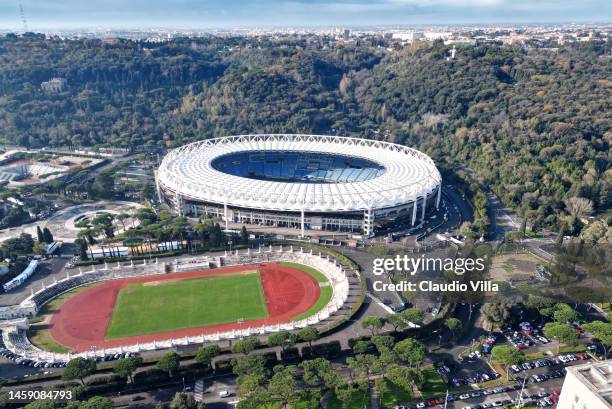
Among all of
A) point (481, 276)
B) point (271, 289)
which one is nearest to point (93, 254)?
point (271, 289)

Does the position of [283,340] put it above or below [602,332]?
above

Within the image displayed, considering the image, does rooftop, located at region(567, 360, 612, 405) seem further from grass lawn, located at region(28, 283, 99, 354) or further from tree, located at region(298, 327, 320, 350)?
grass lawn, located at region(28, 283, 99, 354)

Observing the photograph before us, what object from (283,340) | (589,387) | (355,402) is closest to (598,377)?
(589,387)

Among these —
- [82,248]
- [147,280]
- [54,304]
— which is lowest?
[147,280]

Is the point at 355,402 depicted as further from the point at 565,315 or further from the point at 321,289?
the point at 565,315

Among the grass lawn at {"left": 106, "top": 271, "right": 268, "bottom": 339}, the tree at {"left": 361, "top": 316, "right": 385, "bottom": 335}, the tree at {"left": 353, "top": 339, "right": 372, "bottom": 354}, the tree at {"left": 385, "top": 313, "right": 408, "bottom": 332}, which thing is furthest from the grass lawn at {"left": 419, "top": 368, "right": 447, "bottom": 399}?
the grass lawn at {"left": 106, "top": 271, "right": 268, "bottom": 339}

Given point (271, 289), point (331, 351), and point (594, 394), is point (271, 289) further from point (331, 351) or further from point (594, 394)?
point (594, 394)

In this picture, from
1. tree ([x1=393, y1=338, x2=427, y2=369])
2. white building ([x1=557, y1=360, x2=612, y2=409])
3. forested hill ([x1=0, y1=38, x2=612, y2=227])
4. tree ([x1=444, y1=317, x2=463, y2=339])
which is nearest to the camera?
white building ([x1=557, y1=360, x2=612, y2=409])
